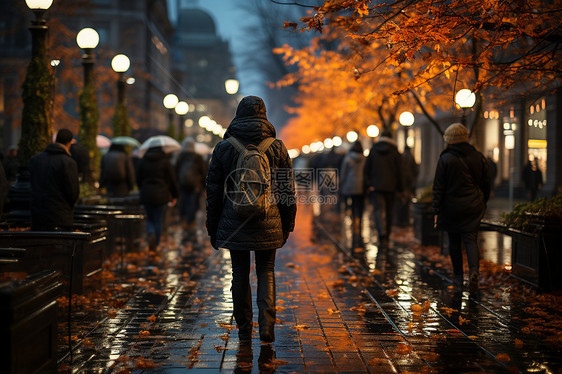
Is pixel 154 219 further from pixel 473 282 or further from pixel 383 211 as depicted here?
pixel 473 282

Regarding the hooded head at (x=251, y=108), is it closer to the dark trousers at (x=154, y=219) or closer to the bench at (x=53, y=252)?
the bench at (x=53, y=252)

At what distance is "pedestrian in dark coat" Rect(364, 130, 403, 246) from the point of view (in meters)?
14.7

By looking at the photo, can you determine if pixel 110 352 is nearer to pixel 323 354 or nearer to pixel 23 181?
pixel 323 354

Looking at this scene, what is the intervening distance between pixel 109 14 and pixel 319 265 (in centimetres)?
5239

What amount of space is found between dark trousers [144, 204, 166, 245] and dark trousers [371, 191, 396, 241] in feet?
13.7

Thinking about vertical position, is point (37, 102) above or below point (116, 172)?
above

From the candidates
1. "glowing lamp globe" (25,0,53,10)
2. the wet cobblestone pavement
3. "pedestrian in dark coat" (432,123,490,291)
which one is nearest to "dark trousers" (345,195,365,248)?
the wet cobblestone pavement

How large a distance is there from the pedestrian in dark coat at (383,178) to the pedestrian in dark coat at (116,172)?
5568mm

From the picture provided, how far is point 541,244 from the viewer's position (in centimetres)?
886

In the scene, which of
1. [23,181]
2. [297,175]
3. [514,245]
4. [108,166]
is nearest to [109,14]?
[297,175]

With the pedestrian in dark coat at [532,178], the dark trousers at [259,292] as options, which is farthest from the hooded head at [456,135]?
the dark trousers at [259,292]

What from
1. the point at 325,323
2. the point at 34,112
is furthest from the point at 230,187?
the point at 34,112

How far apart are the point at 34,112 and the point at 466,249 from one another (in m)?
6.83

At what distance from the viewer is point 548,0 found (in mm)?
11734
